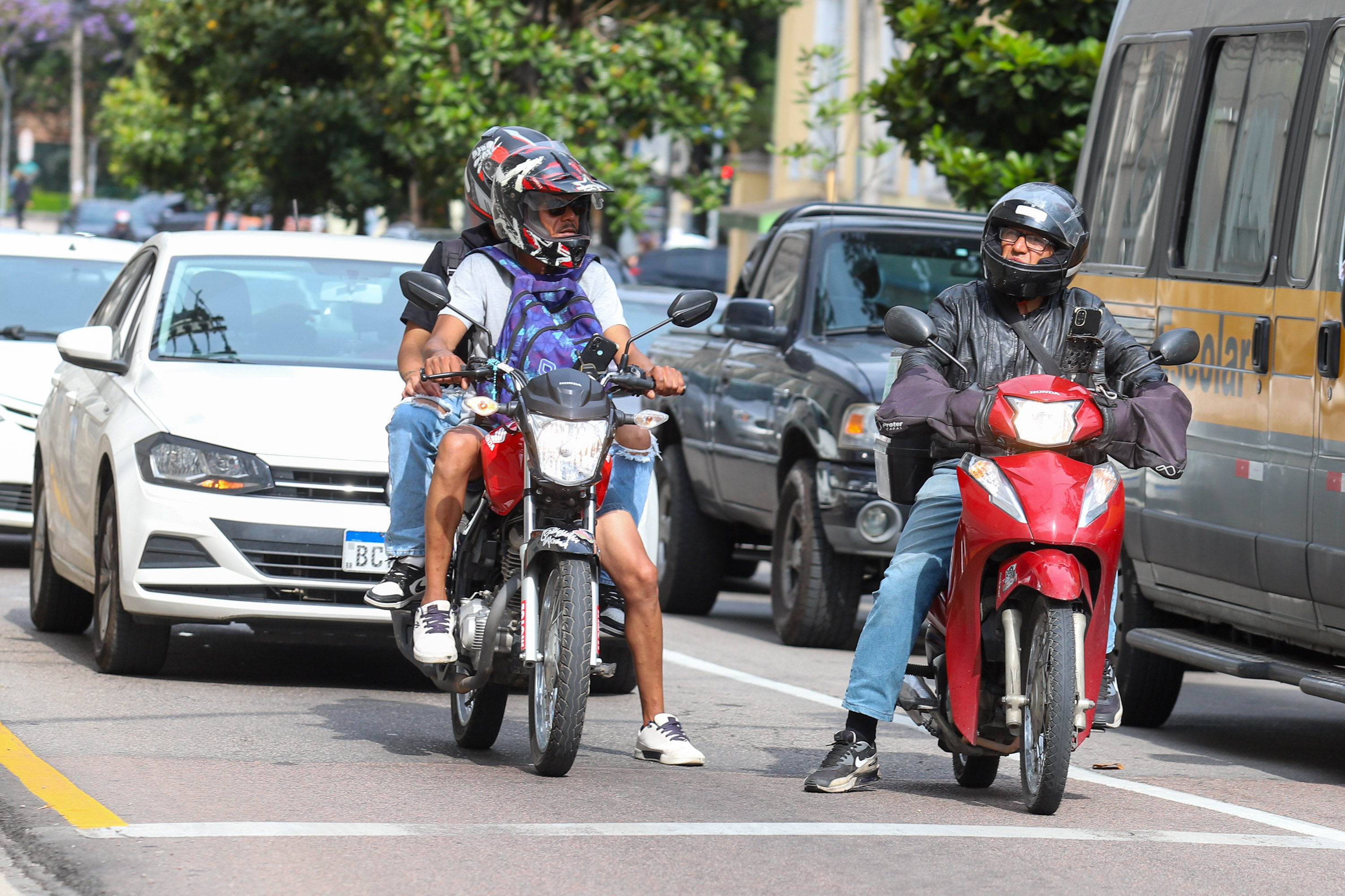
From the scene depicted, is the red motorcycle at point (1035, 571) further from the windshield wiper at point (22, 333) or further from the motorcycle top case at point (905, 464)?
the windshield wiper at point (22, 333)

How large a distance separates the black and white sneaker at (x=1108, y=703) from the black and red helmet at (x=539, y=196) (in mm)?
1974

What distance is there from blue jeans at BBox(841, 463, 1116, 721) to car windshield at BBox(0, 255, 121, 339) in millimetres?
7618

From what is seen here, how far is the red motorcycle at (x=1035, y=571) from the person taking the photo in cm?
584

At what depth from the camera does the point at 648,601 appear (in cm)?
661

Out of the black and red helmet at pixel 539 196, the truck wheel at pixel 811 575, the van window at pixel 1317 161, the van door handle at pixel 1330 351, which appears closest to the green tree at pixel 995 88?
the truck wheel at pixel 811 575

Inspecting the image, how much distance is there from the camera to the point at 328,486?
8.23 metres

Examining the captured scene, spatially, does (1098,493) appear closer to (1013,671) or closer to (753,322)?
(1013,671)

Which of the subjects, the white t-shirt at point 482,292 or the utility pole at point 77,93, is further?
the utility pole at point 77,93

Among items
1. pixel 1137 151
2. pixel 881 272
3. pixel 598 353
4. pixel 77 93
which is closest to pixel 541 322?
pixel 598 353

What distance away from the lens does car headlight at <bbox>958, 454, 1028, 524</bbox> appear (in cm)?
587

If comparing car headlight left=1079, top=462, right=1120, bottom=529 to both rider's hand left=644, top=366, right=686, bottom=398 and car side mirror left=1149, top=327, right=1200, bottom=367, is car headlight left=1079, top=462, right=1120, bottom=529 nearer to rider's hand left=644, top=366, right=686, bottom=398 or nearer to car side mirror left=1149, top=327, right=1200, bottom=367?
car side mirror left=1149, top=327, right=1200, bottom=367

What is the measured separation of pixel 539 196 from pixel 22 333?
6768mm

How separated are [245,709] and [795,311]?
458cm

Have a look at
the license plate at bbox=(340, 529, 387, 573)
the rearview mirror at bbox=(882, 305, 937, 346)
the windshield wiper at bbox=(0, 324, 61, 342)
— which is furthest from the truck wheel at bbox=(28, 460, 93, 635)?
the rearview mirror at bbox=(882, 305, 937, 346)
